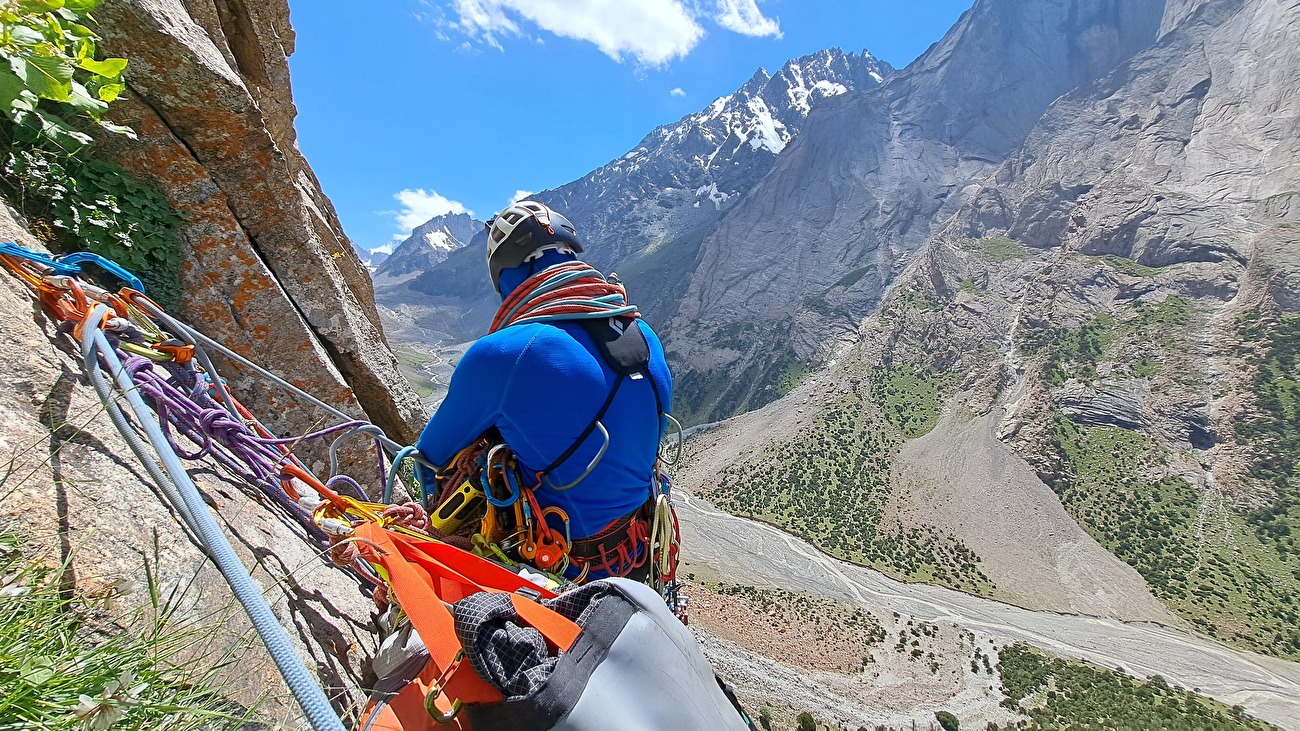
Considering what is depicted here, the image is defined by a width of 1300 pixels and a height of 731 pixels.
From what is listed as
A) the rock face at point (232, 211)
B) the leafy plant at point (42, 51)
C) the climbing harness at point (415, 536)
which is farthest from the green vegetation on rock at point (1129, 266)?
the leafy plant at point (42, 51)

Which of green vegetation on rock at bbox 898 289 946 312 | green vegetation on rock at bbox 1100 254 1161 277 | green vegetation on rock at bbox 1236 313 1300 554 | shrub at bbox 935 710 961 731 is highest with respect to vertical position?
green vegetation on rock at bbox 1100 254 1161 277

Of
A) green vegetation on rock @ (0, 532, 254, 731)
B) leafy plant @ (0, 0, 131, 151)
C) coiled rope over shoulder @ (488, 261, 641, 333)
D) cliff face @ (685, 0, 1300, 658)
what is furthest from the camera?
cliff face @ (685, 0, 1300, 658)

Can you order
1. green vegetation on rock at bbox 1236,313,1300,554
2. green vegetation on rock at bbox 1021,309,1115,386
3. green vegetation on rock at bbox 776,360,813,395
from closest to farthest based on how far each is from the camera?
green vegetation on rock at bbox 1236,313,1300,554 < green vegetation on rock at bbox 1021,309,1115,386 < green vegetation on rock at bbox 776,360,813,395

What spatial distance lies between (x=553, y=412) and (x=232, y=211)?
4.35 meters

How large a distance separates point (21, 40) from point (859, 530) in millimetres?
88712

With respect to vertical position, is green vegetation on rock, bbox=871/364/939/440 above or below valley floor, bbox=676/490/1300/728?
above

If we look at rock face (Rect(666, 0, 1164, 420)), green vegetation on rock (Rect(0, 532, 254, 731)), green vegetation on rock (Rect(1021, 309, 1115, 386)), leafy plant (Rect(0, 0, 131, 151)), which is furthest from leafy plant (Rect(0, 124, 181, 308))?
Result: rock face (Rect(666, 0, 1164, 420))

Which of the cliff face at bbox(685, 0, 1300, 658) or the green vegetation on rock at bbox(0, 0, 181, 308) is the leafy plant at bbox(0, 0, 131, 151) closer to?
the green vegetation on rock at bbox(0, 0, 181, 308)

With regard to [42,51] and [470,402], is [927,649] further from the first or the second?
[42,51]

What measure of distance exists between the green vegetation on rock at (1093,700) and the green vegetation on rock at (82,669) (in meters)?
57.2

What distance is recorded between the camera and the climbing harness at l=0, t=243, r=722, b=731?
1.68m

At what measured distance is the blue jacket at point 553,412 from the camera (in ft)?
10.0

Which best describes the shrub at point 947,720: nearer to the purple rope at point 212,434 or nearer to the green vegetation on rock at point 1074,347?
the purple rope at point 212,434

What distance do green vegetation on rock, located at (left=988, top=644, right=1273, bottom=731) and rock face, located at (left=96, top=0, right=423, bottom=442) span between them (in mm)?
55910
